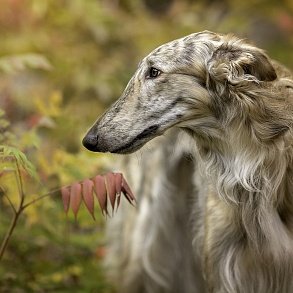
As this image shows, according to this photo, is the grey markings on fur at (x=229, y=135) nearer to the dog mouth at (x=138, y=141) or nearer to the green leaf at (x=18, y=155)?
the dog mouth at (x=138, y=141)

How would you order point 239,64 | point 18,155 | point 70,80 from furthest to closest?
1. point 70,80
2. point 239,64
3. point 18,155

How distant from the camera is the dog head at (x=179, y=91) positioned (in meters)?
4.10

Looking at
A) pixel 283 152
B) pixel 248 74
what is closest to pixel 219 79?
pixel 248 74

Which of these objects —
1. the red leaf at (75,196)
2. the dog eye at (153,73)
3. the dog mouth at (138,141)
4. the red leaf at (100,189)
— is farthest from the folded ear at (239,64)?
the red leaf at (75,196)

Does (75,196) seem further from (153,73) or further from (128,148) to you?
(153,73)

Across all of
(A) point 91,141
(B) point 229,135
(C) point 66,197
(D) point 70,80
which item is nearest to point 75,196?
(C) point 66,197

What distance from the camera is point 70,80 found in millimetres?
8000

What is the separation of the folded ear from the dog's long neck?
0.92 feet

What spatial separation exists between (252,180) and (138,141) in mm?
606

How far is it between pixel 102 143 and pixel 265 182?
33.0 inches

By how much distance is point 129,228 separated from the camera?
5.89 m

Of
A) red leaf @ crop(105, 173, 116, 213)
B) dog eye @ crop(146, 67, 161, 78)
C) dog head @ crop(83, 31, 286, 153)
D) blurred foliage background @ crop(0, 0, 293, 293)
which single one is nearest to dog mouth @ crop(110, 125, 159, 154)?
dog head @ crop(83, 31, 286, 153)

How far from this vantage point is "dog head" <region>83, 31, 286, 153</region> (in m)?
4.10

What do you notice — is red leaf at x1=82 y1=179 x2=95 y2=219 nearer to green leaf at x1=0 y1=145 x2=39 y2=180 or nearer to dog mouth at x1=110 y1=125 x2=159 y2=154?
dog mouth at x1=110 y1=125 x2=159 y2=154
